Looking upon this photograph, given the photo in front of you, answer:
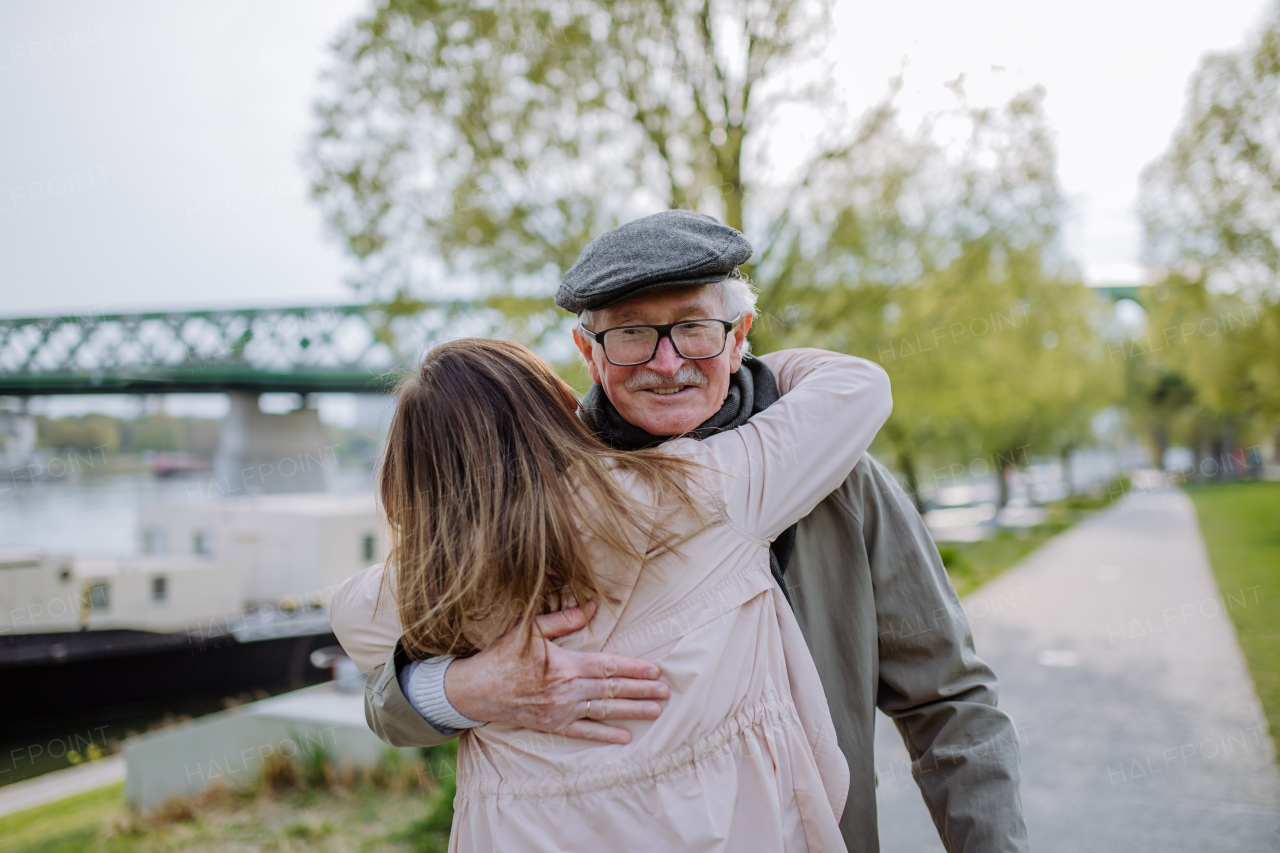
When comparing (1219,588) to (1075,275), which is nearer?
(1219,588)

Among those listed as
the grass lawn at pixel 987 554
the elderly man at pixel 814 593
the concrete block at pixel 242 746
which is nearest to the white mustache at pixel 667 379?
the elderly man at pixel 814 593

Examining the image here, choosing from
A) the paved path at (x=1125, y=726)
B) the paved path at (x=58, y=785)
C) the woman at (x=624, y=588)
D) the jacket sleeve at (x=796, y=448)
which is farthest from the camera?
the paved path at (x=58, y=785)

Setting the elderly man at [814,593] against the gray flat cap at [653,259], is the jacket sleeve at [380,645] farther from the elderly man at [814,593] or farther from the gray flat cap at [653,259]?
the gray flat cap at [653,259]

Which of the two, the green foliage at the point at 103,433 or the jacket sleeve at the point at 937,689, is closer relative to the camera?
the jacket sleeve at the point at 937,689

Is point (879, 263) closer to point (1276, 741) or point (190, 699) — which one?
point (1276, 741)

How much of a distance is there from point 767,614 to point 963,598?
1088 cm

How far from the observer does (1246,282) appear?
11383 mm

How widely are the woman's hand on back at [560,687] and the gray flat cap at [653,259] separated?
564 mm

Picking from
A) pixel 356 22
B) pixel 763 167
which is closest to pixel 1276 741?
pixel 763 167

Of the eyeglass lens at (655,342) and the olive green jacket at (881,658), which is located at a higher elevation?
the eyeglass lens at (655,342)

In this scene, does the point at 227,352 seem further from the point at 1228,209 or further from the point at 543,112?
the point at 1228,209

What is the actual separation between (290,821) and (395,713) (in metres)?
4.69

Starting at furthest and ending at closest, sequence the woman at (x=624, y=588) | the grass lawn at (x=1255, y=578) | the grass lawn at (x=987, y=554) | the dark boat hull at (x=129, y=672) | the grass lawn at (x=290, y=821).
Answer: the dark boat hull at (x=129, y=672) < the grass lawn at (x=987, y=554) < the grass lawn at (x=1255, y=578) < the grass lawn at (x=290, y=821) < the woman at (x=624, y=588)

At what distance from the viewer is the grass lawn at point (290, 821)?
15.2 feet
